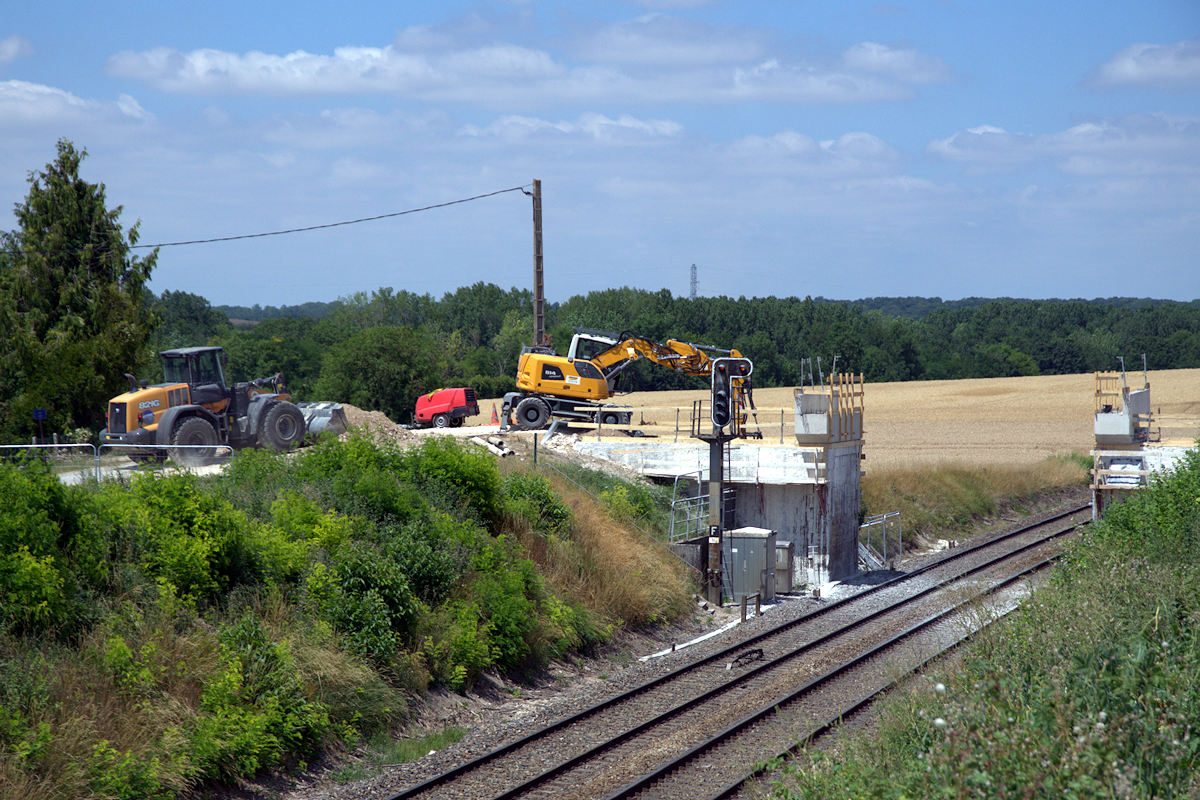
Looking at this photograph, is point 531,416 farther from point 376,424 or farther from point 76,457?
point 76,457

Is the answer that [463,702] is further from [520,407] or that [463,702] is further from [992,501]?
[992,501]

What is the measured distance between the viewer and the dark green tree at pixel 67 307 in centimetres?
3384

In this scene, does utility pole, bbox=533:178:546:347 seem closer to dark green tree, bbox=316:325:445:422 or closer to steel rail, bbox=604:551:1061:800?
steel rail, bbox=604:551:1061:800

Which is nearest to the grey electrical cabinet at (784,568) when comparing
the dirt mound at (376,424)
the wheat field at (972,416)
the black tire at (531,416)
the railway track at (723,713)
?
the railway track at (723,713)

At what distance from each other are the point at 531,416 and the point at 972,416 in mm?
42813

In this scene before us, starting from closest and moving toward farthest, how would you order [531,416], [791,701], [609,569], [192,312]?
[791,701]
[609,569]
[531,416]
[192,312]

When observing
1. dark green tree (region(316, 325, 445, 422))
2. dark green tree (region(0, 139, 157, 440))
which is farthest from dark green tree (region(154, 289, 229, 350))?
dark green tree (region(0, 139, 157, 440))

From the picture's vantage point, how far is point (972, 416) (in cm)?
6694

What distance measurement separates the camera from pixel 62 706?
35.0 feet

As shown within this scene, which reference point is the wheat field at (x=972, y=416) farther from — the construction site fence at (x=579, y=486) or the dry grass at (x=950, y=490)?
the construction site fence at (x=579, y=486)

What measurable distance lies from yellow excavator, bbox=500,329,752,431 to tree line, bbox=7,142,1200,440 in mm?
4006

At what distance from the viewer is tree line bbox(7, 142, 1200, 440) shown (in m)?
34.7

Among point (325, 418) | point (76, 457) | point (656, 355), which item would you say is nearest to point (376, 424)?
point (325, 418)

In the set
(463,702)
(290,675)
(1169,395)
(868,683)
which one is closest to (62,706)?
(290,675)
